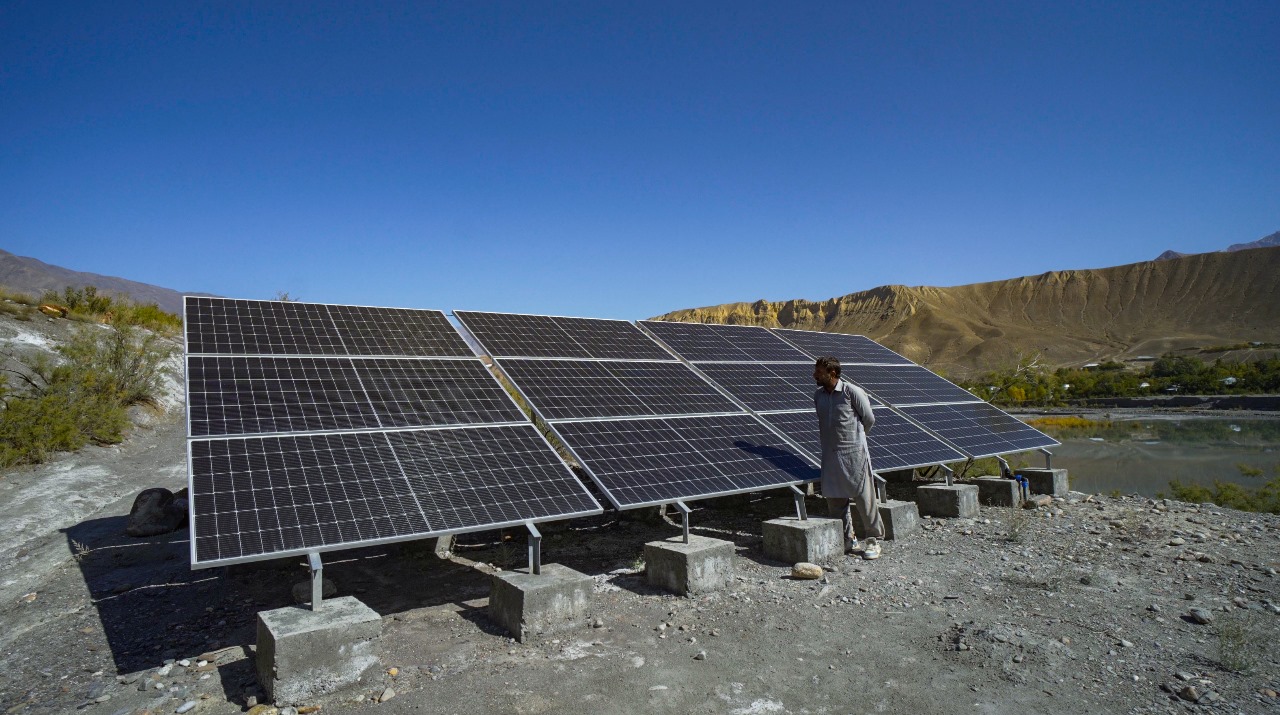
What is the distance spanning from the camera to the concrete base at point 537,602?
5977mm

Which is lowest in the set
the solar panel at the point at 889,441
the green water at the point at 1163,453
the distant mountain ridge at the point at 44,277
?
the green water at the point at 1163,453

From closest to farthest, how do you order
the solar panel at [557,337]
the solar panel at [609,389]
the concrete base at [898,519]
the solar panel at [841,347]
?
the solar panel at [609,389] → the concrete base at [898,519] → the solar panel at [557,337] → the solar panel at [841,347]

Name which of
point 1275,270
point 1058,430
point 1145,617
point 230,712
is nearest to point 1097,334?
point 1275,270

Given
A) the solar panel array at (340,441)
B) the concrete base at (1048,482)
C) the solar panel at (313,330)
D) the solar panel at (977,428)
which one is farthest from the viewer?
the concrete base at (1048,482)

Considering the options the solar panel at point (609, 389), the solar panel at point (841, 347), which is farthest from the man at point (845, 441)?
the solar panel at point (841, 347)

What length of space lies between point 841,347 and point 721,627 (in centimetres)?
1154

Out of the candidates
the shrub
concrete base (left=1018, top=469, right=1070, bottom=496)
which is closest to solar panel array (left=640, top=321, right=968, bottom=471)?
concrete base (left=1018, top=469, right=1070, bottom=496)

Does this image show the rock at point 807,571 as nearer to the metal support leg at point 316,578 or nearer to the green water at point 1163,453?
the metal support leg at point 316,578

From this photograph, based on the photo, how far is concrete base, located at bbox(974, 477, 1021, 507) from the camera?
11.9 metres

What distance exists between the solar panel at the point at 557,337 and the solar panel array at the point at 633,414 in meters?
0.02

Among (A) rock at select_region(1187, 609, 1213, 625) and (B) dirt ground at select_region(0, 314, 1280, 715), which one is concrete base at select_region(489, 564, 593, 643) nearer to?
(B) dirt ground at select_region(0, 314, 1280, 715)

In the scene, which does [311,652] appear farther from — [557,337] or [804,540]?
[557,337]

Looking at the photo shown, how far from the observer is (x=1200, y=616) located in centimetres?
638

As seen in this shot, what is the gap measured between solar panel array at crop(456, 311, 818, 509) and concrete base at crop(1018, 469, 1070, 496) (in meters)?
6.37
